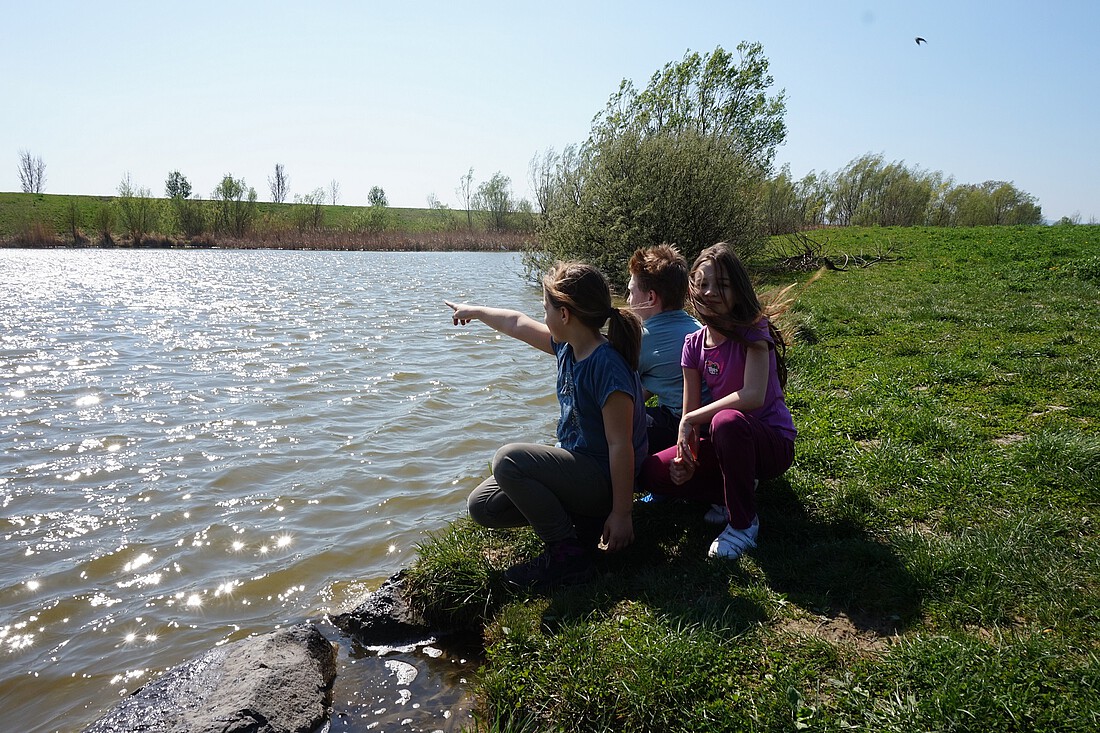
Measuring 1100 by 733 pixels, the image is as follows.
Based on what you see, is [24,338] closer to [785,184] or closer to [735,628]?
[735,628]

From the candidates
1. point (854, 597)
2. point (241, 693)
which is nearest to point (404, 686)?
point (241, 693)

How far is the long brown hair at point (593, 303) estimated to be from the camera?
3.68m

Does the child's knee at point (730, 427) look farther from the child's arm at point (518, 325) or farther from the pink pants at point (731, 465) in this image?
the child's arm at point (518, 325)

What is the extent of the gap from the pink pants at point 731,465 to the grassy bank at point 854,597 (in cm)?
24

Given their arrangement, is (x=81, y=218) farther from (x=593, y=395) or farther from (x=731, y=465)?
(x=731, y=465)

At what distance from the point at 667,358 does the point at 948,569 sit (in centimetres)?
209

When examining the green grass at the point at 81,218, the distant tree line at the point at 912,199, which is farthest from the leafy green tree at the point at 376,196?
the distant tree line at the point at 912,199

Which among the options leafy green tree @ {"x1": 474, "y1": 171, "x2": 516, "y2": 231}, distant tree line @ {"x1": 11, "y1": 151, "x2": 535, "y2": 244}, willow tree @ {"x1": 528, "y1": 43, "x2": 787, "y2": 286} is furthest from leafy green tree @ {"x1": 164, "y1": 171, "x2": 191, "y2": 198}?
willow tree @ {"x1": 528, "y1": 43, "x2": 787, "y2": 286}

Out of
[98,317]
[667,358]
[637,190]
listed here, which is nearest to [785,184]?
[637,190]

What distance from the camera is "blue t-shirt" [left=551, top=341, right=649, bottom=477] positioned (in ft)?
11.9

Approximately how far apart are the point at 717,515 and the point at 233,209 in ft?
179

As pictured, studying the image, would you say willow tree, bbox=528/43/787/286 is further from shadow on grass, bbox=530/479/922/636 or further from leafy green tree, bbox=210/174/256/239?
leafy green tree, bbox=210/174/256/239

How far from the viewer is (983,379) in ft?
21.8

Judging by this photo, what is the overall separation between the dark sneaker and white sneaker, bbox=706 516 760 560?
68 cm
